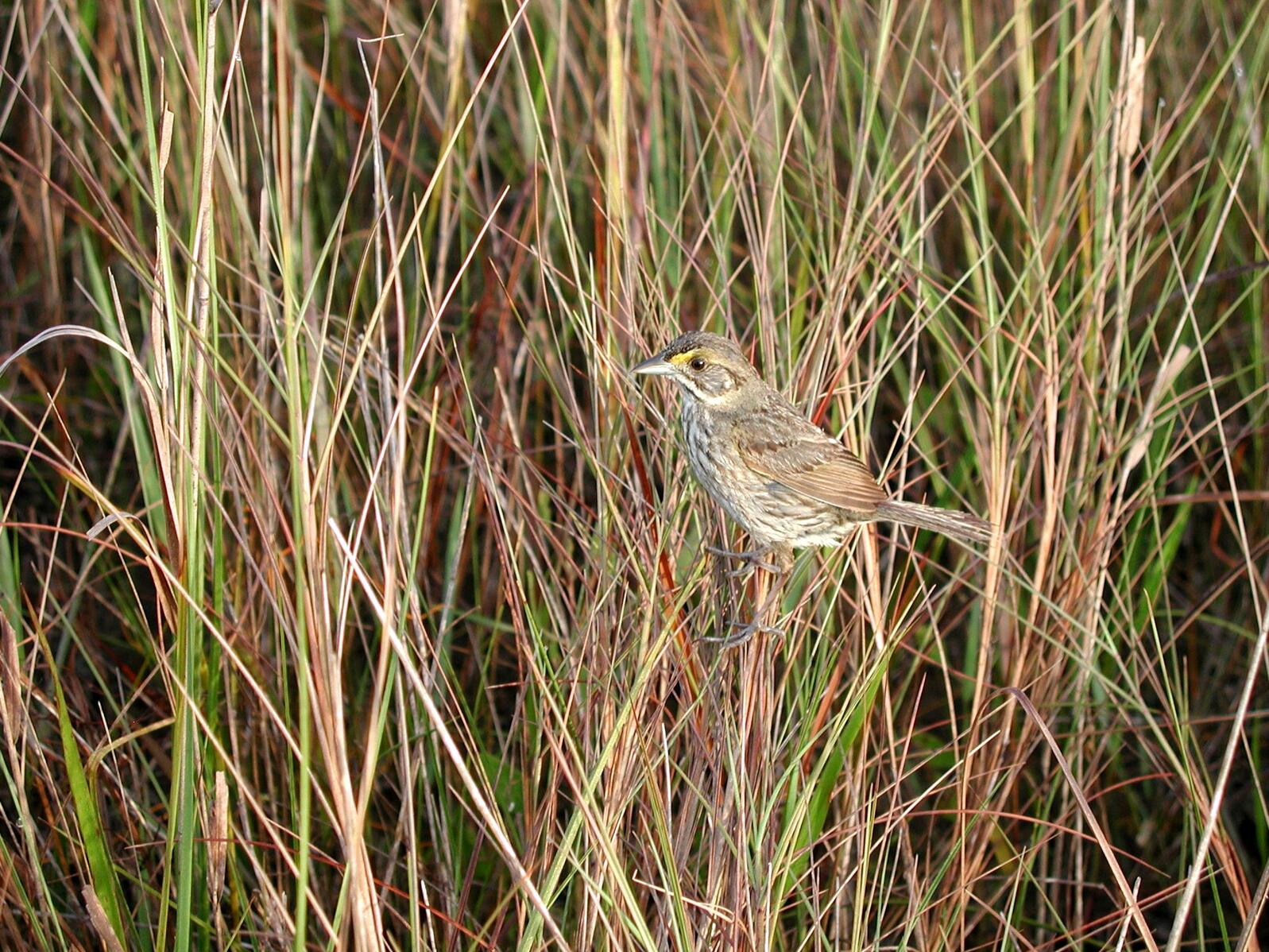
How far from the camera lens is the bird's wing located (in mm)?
3084

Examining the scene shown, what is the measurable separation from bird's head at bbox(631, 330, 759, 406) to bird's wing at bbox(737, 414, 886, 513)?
0.13m

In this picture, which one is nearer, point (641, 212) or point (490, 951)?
point (490, 951)

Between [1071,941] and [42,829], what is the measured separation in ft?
7.40

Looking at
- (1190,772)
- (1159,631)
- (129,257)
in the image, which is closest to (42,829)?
(129,257)

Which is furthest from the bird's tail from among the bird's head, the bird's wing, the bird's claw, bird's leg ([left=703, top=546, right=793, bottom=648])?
the bird's claw

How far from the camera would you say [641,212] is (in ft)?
11.3

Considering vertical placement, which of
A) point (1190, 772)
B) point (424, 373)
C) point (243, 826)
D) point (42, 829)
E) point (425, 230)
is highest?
point (425, 230)

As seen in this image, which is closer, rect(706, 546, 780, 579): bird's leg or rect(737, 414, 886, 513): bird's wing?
rect(706, 546, 780, 579): bird's leg

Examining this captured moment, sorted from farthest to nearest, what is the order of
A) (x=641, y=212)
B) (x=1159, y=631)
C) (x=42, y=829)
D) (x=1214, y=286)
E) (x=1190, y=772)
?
1. (x=1214, y=286)
2. (x=1159, y=631)
3. (x=641, y=212)
4. (x=42, y=829)
5. (x=1190, y=772)

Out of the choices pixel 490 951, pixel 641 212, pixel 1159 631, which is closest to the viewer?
pixel 490 951

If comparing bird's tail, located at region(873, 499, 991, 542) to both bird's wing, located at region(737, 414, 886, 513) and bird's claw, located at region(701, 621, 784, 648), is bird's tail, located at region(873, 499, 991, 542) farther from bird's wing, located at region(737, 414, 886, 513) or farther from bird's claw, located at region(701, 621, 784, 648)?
bird's claw, located at region(701, 621, 784, 648)

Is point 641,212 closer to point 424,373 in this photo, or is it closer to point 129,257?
point 424,373

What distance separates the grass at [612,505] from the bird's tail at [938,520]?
9 cm

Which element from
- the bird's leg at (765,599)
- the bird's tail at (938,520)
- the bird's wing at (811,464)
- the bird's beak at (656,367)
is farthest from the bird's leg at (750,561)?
the bird's beak at (656,367)
